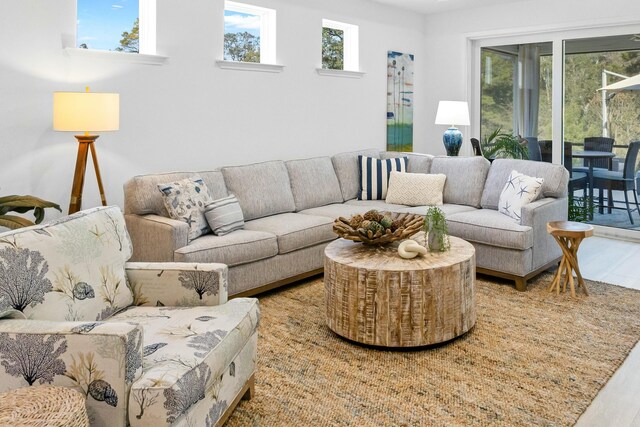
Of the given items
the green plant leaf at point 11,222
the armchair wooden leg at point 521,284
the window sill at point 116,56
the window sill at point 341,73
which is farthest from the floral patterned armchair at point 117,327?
the window sill at point 341,73

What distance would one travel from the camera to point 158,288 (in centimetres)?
250

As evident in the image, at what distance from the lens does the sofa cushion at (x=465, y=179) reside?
491 cm

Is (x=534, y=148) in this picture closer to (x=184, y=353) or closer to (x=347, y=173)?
(x=347, y=173)

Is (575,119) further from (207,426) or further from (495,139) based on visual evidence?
(207,426)

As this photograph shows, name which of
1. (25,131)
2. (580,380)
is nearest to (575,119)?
(580,380)

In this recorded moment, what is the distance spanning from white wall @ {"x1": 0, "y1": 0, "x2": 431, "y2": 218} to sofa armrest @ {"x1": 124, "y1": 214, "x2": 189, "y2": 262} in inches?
19.3

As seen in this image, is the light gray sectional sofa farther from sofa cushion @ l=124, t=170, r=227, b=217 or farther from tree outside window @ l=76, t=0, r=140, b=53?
tree outside window @ l=76, t=0, r=140, b=53

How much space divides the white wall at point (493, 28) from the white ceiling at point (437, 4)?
0.33 feet

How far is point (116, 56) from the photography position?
3961 mm

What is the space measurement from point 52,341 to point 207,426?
635mm

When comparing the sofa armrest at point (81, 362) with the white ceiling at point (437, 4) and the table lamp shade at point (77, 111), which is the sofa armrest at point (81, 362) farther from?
the white ceiling at point (437, 4)

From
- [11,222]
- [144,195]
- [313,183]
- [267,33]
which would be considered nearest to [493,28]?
[267,33]

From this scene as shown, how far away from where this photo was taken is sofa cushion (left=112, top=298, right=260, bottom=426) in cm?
174

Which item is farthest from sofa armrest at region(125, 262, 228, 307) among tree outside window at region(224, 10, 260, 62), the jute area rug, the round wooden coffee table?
tree outside window at region(224, 10, 260, 62)
